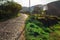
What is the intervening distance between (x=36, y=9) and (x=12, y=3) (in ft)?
4.04

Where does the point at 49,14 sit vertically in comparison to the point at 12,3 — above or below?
below

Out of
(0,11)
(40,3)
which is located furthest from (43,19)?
(0,11)

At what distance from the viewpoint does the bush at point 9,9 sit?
6.27 m

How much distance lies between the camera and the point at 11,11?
655 centimetres

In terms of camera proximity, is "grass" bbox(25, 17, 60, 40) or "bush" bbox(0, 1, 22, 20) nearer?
"grass" bbox(25, 17, 60, 40)

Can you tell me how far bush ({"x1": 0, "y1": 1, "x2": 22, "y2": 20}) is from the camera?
6266mm

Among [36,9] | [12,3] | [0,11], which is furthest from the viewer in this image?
[36,9]

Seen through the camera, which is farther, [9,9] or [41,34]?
[9,9]

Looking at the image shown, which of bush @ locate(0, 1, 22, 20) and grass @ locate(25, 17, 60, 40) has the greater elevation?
bush @ locate(0, 1, 22, 20)

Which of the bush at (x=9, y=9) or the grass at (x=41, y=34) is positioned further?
the bush at (x=9, y=9)

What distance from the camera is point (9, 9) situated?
21.3 ft

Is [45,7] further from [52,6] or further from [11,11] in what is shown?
[11,11]

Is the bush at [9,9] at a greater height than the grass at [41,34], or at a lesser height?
greater

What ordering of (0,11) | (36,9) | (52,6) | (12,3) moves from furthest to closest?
(52,6) < (36,9) < (12,3) < (0,11)
